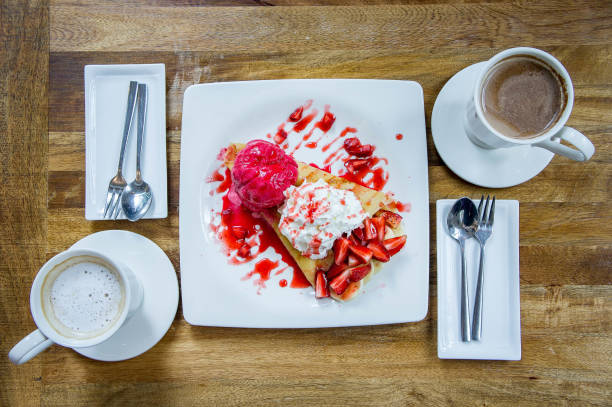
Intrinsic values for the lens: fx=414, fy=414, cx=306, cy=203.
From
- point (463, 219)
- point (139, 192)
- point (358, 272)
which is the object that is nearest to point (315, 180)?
point (358, 272)

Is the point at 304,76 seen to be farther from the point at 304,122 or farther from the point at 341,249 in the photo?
the point at 341,249

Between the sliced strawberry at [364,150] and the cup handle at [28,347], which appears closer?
the cup handle at [28,347]

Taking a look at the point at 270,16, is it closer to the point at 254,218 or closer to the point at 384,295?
the point at 254,218

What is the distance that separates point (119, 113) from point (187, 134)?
32cm

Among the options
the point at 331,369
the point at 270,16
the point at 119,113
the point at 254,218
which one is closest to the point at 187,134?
the point at 119,113

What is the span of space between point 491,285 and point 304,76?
1195 millimetres

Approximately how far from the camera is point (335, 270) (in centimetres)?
167

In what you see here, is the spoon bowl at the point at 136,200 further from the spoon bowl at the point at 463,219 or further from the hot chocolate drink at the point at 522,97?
the hot chocolate drink at the point at 522,97

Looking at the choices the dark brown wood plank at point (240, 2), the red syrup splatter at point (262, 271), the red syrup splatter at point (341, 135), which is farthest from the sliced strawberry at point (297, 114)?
the red syrup splatter at point (262, 271)

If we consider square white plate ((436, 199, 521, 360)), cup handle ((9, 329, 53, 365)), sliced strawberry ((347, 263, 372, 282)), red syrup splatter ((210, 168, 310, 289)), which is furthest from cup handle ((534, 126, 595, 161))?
cup handle ((9, 329, 53, 365))

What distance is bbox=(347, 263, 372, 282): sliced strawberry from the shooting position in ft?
5.35

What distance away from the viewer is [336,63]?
5.92ft

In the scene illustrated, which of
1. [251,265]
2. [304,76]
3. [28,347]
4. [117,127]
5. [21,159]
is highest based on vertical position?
[304,76]

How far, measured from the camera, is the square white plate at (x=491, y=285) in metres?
1.71
